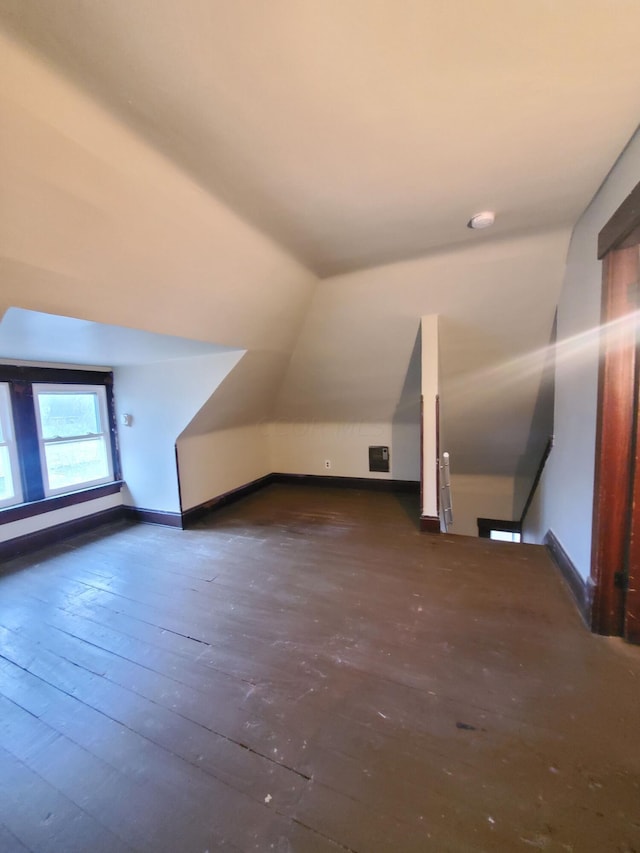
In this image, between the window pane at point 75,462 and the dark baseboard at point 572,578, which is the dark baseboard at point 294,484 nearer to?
the window pane at point 75,462

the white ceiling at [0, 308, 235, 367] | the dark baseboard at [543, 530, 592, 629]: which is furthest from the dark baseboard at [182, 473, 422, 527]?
the dark baseboard at [543, 530, 592, 629]

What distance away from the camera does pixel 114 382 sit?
358cm

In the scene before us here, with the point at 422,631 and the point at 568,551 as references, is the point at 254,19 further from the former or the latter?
the point at 568,551

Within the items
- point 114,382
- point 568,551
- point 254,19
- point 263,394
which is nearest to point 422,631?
point 568,551

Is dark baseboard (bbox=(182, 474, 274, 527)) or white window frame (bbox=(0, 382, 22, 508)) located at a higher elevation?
white window frame (bbox=(0, 382, 22, 508))

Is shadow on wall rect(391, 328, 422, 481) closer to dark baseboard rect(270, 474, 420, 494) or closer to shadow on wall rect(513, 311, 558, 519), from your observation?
dark baseboard rect(270, 474, 420, 494)

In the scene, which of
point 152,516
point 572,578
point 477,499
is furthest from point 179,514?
point 477,499

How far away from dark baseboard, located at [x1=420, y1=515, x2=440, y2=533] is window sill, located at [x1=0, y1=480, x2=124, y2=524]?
3.18 m

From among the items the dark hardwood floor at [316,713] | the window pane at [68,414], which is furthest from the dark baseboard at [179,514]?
the window pane at [68,414]

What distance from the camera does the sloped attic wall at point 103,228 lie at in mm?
1101

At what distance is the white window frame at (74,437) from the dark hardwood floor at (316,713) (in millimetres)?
988

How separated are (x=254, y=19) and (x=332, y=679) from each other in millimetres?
2351

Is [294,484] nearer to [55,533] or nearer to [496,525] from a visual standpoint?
[55,533]

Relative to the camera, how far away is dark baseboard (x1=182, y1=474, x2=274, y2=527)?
3441mm
